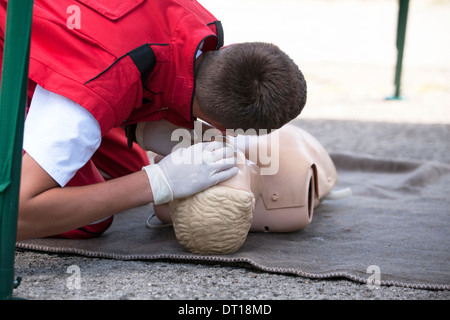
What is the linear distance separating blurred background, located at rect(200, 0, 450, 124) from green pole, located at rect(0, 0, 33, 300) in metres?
3.37

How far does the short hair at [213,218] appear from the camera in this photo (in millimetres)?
1652

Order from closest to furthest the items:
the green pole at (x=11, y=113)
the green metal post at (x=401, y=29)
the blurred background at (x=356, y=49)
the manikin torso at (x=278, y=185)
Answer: the green pole at (x=11, y=113), the manikin torso at (x=278, y=185), the green metal post at (x=401, y=29), the blurred background at (x=356, y=49)

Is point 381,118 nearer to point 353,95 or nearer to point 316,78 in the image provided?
point 353,95

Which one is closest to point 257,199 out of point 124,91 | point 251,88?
point 251,88

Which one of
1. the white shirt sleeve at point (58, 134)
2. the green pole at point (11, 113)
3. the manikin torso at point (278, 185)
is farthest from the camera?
the manikin torso at point (278, 185)

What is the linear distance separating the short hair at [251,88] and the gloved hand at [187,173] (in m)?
0.13

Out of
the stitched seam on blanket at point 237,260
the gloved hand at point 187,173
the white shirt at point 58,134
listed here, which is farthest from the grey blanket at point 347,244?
the white shirt at point 58,134

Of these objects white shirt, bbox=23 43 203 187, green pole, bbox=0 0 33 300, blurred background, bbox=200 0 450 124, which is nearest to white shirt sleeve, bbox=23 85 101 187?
white shirt, bbox=23 43 203 187

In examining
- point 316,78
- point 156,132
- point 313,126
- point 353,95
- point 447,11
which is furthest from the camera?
point 447,11

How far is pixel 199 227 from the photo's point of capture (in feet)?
5.44

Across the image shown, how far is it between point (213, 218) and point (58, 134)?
0.49m

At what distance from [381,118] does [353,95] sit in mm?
930

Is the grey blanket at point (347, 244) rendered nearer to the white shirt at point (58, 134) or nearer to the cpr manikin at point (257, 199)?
the cpr manikin at point (257, 199)
